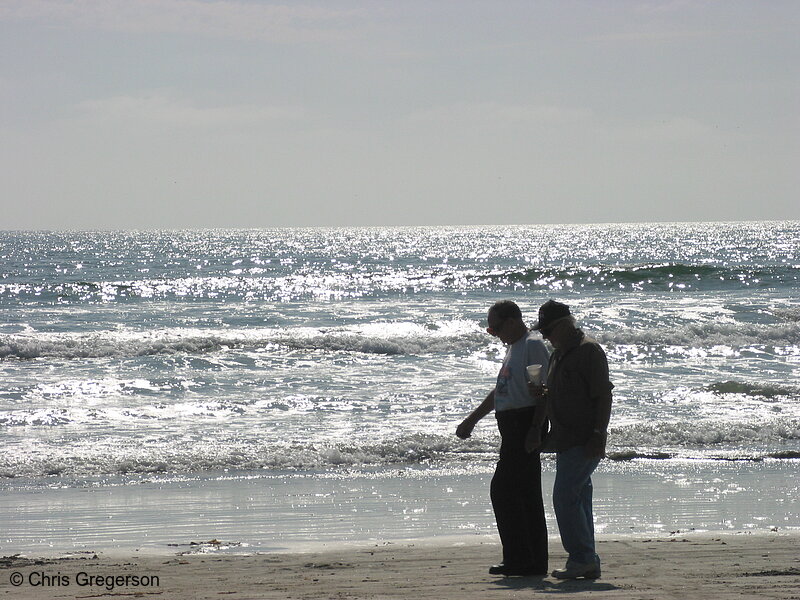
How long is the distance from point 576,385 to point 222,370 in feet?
40.5

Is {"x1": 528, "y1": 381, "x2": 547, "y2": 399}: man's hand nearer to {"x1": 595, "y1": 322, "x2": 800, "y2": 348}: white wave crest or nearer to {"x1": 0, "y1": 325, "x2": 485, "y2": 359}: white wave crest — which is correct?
{"x1": 0, "y1": 325, "x2": 485, "y2": 359}: white wave crest

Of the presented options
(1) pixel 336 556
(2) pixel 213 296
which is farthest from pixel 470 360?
(2) pixel 213 296

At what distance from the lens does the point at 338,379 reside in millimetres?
15023

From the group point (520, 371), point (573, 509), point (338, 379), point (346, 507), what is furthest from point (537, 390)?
point (338, 379)

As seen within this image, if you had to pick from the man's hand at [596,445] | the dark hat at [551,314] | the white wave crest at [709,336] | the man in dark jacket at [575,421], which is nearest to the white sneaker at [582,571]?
the man in dark jacket at [575,421]

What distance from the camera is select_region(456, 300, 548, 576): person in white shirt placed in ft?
15.4

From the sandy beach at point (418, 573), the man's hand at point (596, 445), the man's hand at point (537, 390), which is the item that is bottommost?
the sandy beach at point (418, 573)

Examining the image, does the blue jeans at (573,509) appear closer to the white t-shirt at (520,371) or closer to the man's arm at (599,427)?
the man's arm at (599,427)

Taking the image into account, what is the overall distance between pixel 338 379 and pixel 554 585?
1065 centimetres

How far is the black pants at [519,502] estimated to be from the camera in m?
4.76

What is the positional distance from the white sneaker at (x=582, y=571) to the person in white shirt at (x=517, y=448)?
0.62 feet

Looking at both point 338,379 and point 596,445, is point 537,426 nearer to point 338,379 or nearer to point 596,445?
point 596,445

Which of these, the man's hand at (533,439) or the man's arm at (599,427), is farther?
the man's hand at (533,439)

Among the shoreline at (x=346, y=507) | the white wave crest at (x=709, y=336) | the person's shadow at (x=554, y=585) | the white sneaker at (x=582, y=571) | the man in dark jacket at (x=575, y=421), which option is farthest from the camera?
the white wave crest at (x=709, y=336)
